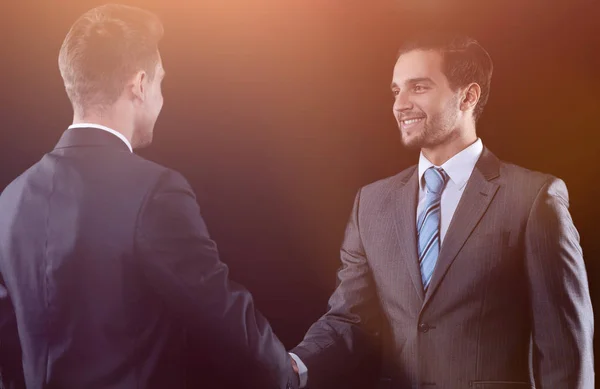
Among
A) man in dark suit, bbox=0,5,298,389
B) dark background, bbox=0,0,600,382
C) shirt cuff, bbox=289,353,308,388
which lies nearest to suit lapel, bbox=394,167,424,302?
dark background, bbox=0,0,600,382

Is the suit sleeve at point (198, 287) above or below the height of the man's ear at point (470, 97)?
below

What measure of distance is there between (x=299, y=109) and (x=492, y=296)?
0.87m

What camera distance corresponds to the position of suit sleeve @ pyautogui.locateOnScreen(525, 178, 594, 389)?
181cm

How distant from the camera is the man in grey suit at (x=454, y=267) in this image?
1.83 metres

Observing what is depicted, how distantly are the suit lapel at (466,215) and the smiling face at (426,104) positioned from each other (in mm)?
174

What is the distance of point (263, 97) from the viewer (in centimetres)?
214

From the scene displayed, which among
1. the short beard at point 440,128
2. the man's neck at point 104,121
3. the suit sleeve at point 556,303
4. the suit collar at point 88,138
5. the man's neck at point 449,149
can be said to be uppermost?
the man's neck at point 104,121

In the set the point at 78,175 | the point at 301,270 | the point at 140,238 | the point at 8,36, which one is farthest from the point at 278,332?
the point at 8,36

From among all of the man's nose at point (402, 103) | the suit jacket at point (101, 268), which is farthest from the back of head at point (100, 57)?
the man's nose at point (402, 103)

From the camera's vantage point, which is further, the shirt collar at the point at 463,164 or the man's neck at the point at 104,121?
the shirt collar at the point at 463,164

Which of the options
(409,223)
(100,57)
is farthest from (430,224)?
(100,57)

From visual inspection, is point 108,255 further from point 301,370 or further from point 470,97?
point 470,97

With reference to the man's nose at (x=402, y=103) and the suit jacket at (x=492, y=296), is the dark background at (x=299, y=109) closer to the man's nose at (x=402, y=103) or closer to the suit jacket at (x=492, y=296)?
the man's nose at (x=402, y=103)

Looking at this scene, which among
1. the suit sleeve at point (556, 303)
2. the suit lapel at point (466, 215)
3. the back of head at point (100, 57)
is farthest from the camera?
the suit lapel at point (466, 215)
